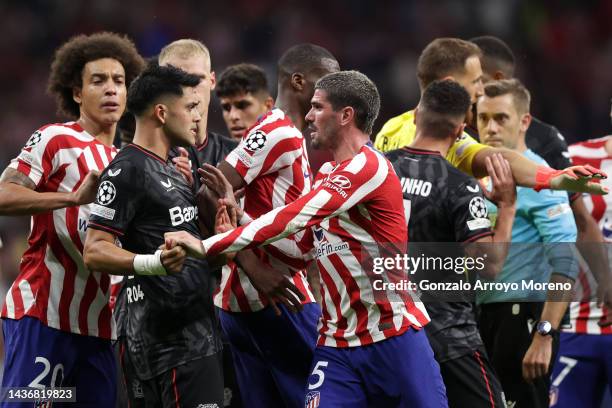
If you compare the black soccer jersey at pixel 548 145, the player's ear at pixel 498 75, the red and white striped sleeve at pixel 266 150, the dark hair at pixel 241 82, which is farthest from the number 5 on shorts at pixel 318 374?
the player's ear at pixel 498 75

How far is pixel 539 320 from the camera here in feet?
23.2

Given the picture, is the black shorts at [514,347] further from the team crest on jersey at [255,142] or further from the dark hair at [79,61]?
the dark hair at [79,61]

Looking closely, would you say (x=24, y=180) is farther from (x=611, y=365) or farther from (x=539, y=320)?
(x=611, y=365)

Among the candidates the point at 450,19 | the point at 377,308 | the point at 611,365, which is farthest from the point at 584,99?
the point at 377,308

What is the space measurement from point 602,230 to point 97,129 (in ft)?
12.8

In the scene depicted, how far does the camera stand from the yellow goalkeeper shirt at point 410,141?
6656 millimetres

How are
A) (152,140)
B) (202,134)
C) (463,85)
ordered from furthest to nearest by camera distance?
1. (463,85)
2. (202,134)
3. (152,140)

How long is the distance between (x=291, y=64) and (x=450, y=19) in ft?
33.7

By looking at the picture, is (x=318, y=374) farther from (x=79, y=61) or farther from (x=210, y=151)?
(x=79, y=61)

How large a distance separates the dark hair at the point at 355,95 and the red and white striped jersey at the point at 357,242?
0.23 meters

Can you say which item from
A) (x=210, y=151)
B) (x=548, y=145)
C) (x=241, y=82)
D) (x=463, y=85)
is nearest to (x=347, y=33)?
(x=241, y=82)

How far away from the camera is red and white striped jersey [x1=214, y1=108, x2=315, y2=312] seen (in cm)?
602

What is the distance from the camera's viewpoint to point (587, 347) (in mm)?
7617

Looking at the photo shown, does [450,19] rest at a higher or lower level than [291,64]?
higher
